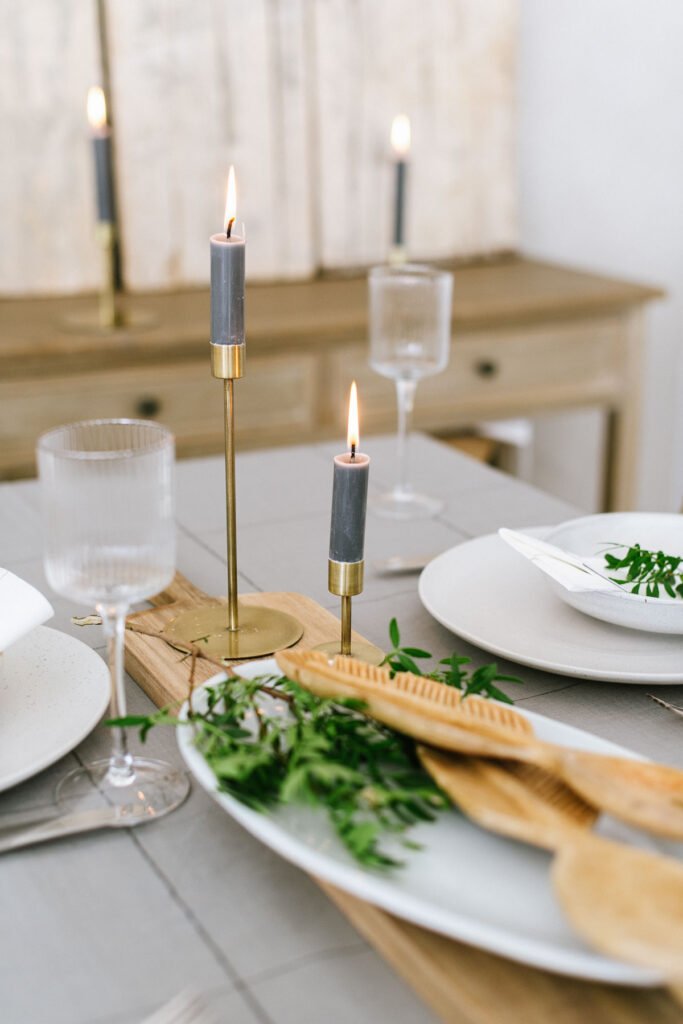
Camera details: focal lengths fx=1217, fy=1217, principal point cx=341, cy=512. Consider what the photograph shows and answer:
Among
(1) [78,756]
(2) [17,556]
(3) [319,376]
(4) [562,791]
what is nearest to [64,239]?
(3) [319,376]

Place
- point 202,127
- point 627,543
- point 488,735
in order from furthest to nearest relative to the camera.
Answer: point 202,127 → point 627,543 → point 488,735

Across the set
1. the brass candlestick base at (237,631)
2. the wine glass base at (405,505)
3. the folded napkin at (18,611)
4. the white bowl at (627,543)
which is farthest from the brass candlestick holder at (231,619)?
the wine glass base at (405,505)

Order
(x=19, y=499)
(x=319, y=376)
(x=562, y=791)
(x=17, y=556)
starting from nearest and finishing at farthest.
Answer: (x=562, y=791)
(x=17, y=556)
(x=19, y=499)
(x=319, y=376)

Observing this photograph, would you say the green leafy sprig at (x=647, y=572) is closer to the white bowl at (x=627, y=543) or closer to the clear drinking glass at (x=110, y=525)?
the white bowl at (x=627, y=543)

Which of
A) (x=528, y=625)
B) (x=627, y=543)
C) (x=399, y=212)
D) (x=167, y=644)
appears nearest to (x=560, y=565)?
(x=528, y=625)

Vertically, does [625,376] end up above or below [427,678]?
below

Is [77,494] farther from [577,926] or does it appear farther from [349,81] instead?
[349,81]

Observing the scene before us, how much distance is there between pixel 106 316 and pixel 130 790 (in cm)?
149

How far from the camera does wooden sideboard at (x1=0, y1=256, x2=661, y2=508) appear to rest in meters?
2.04

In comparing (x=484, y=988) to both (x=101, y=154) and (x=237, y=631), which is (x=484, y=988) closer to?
(x=237, y=631)

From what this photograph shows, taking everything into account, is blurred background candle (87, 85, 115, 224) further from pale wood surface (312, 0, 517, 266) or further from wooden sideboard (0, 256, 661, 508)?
pale wood surface (312, 0, 517, 266)

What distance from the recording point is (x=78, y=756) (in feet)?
2.56

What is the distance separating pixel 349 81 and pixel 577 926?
2.21m

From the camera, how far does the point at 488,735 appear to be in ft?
2.13
